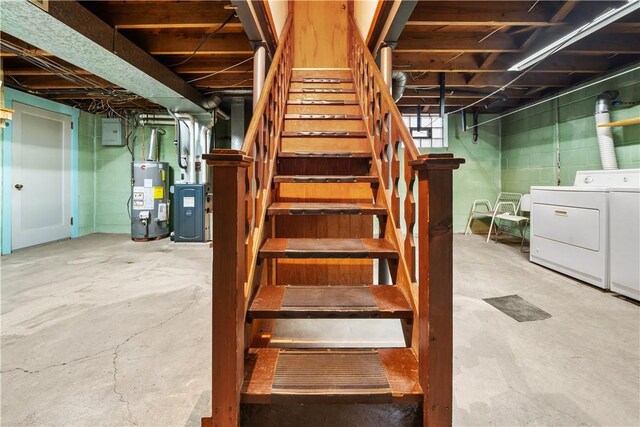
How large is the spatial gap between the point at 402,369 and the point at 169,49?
3.97 meters

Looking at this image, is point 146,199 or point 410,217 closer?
point 410,217

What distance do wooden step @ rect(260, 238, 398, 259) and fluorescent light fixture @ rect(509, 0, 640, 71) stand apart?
9.19 feet

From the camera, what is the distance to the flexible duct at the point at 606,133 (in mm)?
3613

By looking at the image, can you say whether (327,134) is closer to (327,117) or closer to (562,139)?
(327,117)

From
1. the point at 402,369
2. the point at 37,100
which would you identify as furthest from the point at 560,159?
the point at 37,100

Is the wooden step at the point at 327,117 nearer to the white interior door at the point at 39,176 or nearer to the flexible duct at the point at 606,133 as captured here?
the flexible duct at the point at 606,133

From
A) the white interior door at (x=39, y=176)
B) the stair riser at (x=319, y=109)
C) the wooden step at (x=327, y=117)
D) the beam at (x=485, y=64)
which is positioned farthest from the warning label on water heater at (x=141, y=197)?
the beam at (x=485, y=64)

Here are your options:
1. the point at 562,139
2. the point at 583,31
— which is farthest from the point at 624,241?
the point at 562,139

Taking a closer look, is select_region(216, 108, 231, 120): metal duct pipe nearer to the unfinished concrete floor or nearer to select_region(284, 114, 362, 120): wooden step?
select_region(284, 114, 362, 120): wooden step

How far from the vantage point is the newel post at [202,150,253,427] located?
98cm

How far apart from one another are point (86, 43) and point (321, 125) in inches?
88.4

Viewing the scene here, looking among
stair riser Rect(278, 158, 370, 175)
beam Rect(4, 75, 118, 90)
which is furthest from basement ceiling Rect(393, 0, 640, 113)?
beam Rect(4, 75, 118, 90)

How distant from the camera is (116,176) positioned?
231 inches

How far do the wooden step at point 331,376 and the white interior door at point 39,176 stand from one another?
219 inches
